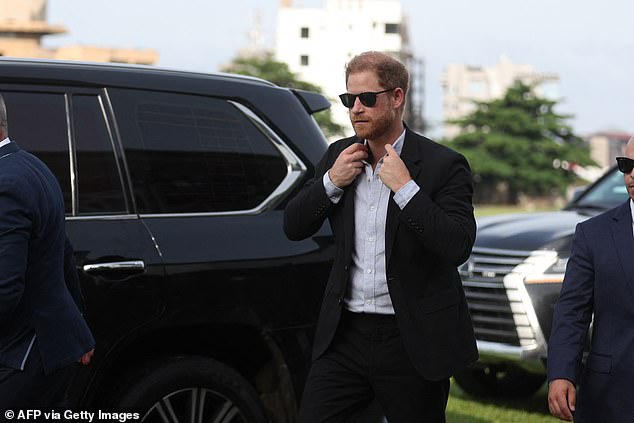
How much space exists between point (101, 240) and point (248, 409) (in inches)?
34.7

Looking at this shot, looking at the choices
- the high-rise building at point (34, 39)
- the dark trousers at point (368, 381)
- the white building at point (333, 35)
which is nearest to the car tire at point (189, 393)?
the dark trousers at point (368, 381)

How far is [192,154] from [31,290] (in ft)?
3.97

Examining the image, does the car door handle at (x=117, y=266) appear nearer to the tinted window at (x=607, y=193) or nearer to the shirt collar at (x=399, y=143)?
the shirt collar at (x=399, y=143)

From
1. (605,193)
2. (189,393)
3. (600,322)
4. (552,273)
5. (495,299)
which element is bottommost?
(495,299)

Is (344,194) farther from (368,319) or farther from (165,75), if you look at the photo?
(165,75)

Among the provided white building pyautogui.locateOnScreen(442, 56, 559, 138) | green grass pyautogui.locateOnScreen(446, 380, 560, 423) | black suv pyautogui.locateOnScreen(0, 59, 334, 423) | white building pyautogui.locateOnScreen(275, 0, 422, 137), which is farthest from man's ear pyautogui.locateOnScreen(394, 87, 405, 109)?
white building pyautogui.locateOnScreen(442, 56, 559, 138)

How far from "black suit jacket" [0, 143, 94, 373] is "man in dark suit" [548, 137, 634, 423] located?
1574mm

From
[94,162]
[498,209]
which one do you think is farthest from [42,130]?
[498,209]

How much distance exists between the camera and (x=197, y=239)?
4496 mm

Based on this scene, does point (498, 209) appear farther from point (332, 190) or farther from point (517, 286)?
point (332, 190)

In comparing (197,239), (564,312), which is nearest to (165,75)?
(197,239)

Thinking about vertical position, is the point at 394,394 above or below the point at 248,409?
above

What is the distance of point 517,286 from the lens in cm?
750

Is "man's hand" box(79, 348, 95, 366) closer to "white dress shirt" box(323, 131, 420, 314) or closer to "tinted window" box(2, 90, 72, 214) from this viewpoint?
"tinted window" box(2, 90, 72, 214)
